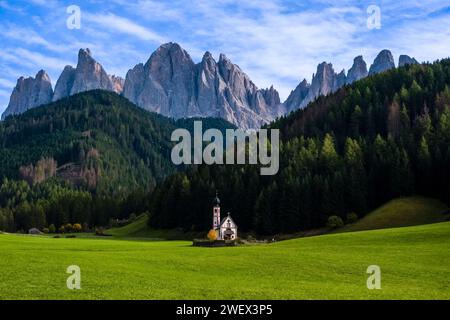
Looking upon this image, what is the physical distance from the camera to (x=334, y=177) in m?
109

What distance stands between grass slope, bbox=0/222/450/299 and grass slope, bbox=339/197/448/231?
1516 inches

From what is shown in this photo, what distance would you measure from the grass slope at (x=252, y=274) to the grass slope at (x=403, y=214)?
38.5m

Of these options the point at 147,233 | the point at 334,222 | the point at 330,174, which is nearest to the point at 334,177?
the point at 330,174

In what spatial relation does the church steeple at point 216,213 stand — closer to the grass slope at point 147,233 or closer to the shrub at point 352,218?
the grass slope at point 147,233

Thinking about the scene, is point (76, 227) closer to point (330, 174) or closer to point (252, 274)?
point (330, 174)

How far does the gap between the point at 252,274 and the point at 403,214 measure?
65.0 meters

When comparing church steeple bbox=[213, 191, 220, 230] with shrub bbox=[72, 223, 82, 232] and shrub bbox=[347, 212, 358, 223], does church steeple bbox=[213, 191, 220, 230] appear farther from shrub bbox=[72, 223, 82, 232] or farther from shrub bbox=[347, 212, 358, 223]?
shrub bbox=[72, 223, 82, 232]

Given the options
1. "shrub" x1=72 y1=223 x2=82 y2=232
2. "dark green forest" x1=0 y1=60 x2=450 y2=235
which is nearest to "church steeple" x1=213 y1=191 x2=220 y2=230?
"dark green forest" x1=0 y1=60 x2=450 y2=235

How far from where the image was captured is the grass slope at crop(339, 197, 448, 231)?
87.6 metres

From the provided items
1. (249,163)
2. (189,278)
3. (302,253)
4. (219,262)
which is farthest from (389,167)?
(189,278)

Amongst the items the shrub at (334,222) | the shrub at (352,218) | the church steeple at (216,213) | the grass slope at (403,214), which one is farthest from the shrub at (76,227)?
the grass slope at (403,214)

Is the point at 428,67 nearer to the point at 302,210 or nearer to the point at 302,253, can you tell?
the point at 302,210

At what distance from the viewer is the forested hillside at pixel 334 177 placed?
106312 millimetres

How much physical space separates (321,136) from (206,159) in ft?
119
